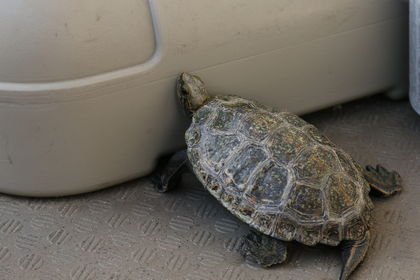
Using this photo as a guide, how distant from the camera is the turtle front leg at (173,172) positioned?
2.07m

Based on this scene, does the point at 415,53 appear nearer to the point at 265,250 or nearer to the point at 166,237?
the point at 265,250

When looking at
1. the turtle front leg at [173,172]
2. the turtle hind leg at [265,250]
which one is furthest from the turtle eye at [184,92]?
the turtle hind leg at [265,250]

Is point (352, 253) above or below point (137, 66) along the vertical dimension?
below

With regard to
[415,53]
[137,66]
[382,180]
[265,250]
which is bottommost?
[382,180]

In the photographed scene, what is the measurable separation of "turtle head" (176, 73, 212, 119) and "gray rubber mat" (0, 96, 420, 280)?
A: 0.46 meters

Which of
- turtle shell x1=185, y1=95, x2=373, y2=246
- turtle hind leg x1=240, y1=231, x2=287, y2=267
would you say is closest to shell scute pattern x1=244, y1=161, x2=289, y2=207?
turtle shell x1=185, y1=95, x2=373, y2=246

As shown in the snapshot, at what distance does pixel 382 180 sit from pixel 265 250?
0.75 metres

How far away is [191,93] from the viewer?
6.35 ft

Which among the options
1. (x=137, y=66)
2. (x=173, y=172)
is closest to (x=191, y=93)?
(x=137, y=66)

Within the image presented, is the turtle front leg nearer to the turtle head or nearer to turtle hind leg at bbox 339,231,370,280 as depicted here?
the turtle head

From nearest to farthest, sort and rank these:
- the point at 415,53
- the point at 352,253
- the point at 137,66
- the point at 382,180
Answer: the point at 352,253
the point at 137,66
the point at 382,180
the point at 415,53

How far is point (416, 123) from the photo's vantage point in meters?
2.54

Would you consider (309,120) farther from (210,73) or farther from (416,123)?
(210,73)

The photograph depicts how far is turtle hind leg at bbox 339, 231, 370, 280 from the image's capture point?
171 cm
